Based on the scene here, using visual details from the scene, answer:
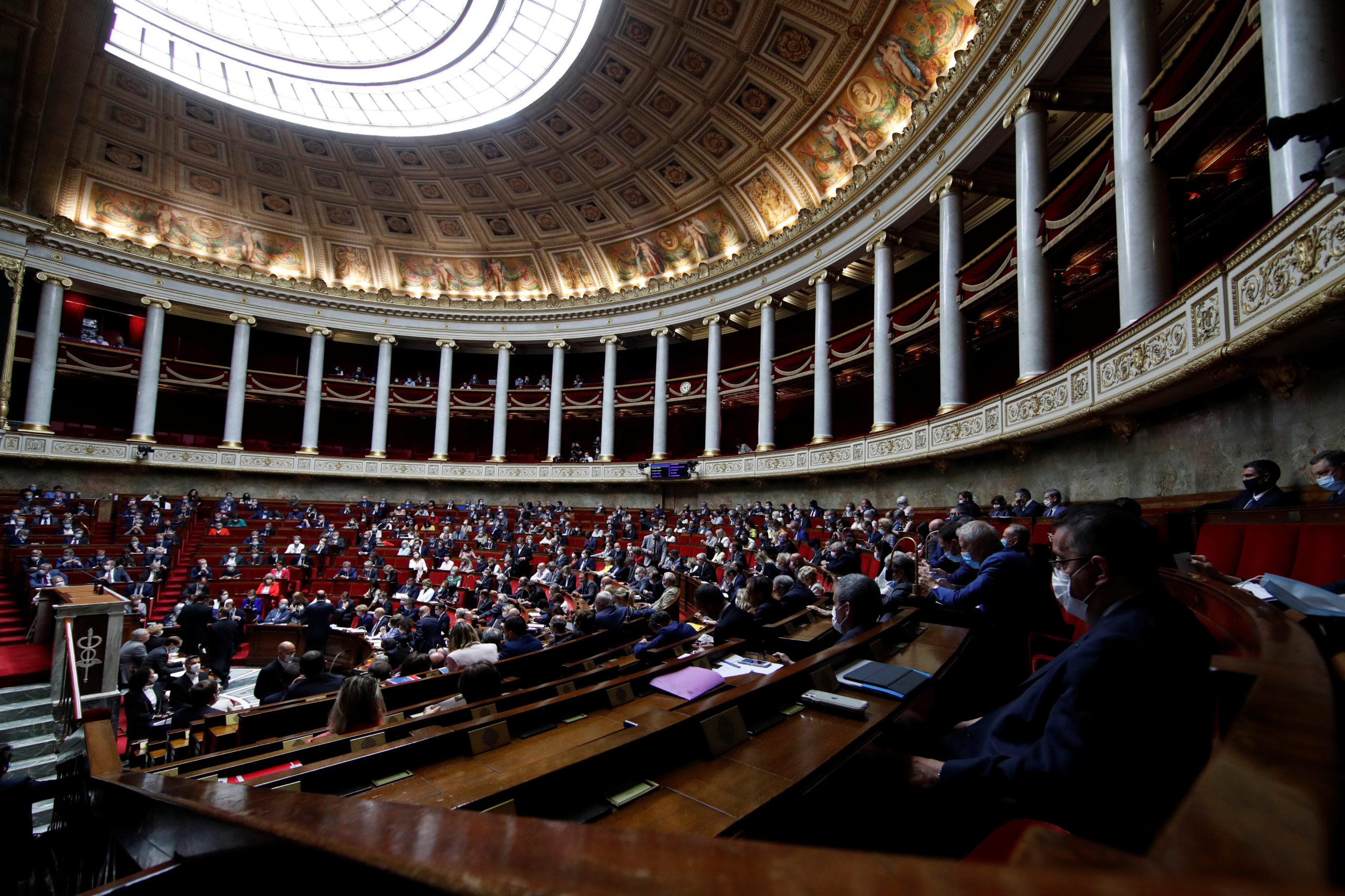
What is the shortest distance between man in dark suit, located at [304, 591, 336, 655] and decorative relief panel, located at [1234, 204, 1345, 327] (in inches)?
498

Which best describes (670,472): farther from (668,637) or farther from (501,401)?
(668,637)

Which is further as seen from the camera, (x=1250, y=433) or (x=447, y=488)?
(x=447, y=488)

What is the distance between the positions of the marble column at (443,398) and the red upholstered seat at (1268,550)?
80.9 feet

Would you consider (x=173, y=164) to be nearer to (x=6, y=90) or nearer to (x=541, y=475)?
(x=6, y=90)

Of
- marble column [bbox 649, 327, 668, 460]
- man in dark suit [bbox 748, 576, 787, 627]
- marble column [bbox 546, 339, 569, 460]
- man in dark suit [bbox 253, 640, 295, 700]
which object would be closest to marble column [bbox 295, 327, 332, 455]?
marble column [bbox 546, 339, 569, 460]

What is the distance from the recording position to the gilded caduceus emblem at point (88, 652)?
752 cm

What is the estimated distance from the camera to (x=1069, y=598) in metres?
2.52

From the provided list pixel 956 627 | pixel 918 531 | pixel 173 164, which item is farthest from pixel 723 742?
pixel 173 164

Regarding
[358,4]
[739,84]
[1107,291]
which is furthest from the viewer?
[358,4]

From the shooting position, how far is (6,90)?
13922 mm

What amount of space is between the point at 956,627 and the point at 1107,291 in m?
12.4

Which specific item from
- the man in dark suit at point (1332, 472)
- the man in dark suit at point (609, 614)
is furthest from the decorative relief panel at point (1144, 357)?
the man in dark suit at point (609, 614)

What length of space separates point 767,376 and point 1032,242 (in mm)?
9881

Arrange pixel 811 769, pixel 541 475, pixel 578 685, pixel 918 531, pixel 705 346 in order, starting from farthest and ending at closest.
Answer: pixel 705 346
pixel 541 475
pixel 918 531
pixel 578 685
pixel 811 769
